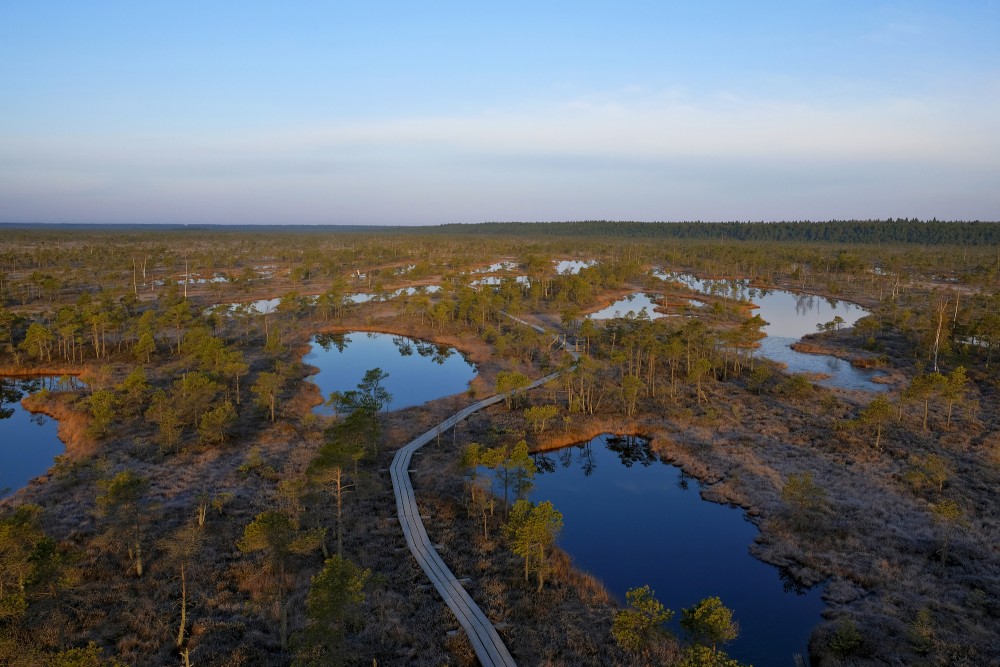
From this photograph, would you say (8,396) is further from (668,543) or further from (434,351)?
(668,543)

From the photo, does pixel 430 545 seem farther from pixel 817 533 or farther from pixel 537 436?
pixel 817 533

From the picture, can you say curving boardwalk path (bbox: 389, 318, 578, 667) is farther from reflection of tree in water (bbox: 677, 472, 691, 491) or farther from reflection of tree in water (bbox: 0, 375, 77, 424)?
reflection of tree in water (bbox: 0, 375, 77, 424)

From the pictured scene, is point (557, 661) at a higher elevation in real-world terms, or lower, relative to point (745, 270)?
lower

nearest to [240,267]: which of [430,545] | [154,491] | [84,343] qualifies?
[84,343]

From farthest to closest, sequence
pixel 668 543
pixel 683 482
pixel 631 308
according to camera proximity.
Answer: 1. pixel 631 308
2. pixel 683 482
3. pixel 668 543

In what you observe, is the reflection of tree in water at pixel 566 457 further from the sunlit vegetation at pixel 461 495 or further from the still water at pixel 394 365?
the still water at pixel 394 365

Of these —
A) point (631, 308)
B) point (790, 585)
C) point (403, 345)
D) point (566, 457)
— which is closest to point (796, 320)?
point (631, 308)
